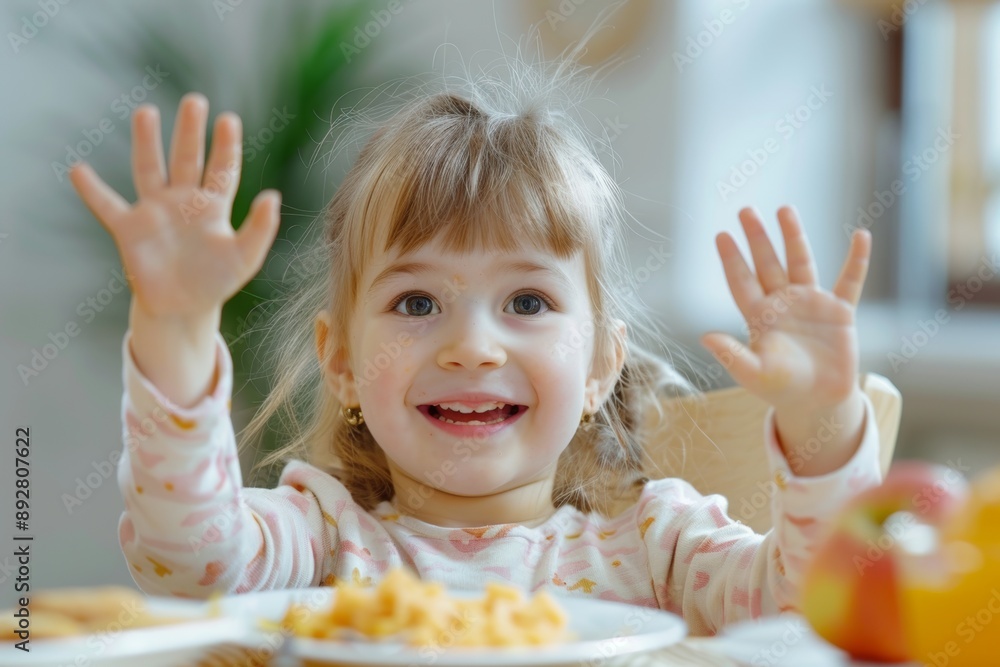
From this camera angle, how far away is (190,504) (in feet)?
2.70

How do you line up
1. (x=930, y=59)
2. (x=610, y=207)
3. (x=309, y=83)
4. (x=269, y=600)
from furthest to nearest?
(x=930, y=59), (x=309, y=83), (x=610, y=207), (x=269, y=600)

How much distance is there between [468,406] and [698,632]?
33cm

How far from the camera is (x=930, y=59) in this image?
9.34 feet

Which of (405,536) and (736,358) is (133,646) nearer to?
(736,358)

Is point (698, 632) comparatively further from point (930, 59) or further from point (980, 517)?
point (930, 59)

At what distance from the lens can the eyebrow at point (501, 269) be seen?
1.08 metres

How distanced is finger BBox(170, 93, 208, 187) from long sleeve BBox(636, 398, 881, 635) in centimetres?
45

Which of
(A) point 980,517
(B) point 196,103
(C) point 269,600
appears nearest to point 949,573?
(A) point 980,517

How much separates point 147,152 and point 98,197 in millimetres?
44

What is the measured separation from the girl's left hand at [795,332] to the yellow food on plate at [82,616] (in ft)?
1.32

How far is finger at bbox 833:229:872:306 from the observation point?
750 millimetres

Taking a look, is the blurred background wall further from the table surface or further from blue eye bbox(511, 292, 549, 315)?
the table surface

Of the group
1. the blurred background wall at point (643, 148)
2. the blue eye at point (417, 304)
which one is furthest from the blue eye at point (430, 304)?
the blurred background wall at point (643, 148)

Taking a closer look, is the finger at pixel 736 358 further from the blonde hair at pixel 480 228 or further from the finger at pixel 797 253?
the blonde hair at pixel 480 228
